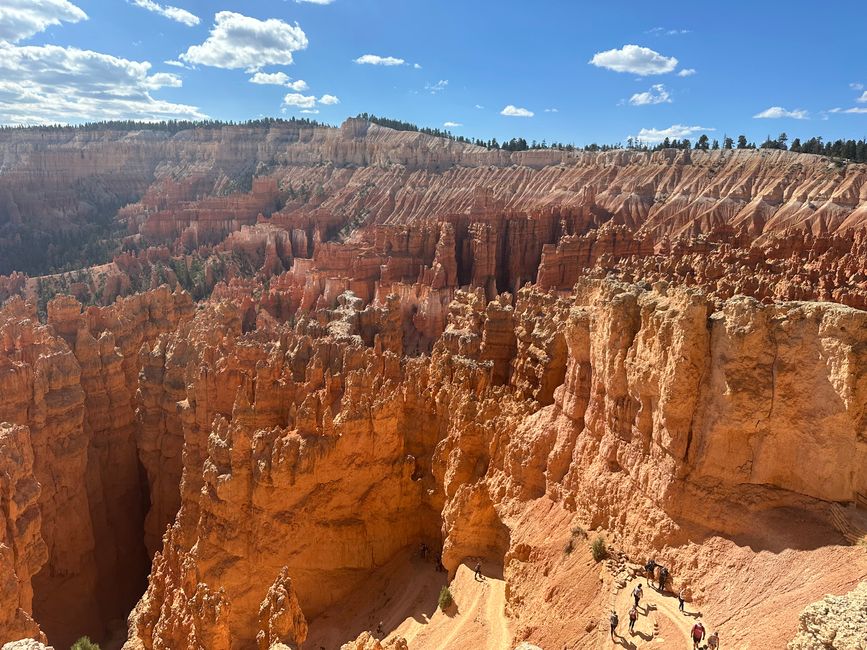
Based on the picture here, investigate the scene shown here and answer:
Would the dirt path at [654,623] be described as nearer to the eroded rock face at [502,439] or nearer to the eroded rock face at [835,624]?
the eroded rock face at [502,439]

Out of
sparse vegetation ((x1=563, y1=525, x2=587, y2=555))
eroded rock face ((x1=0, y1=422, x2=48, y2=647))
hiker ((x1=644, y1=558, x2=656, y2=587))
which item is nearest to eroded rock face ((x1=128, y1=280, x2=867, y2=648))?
sparse vegetation ((x1=563, y1=525, x2=587, y2=555))

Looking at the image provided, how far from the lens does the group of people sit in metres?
10.2

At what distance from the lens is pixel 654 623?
36.4 feet

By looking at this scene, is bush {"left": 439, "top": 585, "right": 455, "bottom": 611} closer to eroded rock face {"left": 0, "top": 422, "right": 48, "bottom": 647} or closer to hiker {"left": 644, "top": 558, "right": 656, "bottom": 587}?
hiker {"left": 644, "top": 558, "right": 656, "bottom": 587}

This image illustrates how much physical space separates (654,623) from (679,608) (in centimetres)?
60

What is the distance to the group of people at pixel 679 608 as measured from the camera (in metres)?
10.2

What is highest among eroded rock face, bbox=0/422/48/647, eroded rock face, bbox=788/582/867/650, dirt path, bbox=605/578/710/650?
eroded rock face, bbox=788/582/867/650

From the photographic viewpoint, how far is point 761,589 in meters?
10.6

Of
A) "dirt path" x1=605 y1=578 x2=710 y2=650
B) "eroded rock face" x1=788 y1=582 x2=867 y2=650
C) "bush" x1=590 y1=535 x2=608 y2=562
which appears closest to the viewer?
"eroded rock face" x1=788 y1=582 x2=867 y2=650

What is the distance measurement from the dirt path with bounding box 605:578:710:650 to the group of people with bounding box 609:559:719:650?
0.30 ft

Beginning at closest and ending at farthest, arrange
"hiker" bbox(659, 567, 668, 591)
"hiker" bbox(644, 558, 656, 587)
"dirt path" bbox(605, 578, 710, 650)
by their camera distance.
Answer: "dirt path" bbox(605, 578, 710, 650) < "hiker" bbox(659, 567, 668, 591) < "hiker" bbox(644, 558, 656, 587)

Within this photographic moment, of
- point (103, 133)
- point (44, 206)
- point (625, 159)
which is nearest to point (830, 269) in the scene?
point (625, 159)

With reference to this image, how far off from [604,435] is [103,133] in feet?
546

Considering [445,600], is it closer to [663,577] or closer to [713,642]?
[663,577]
